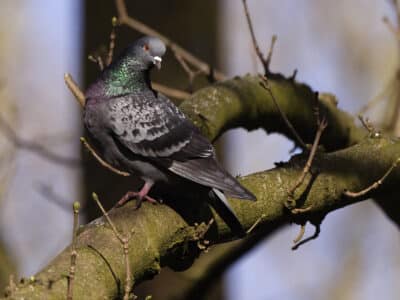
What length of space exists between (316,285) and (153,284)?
9.34 meters

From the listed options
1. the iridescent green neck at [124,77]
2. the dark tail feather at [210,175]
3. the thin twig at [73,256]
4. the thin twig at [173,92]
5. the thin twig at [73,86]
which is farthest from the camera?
the thin twig at [173,92]

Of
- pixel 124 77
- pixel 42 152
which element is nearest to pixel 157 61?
pixel 124 77

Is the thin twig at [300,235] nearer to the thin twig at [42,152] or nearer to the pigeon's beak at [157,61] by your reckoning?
the pigeon's beak at [157,61]

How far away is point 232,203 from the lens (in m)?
3.37

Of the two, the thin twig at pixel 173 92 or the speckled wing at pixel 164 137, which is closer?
the speckled wing at pixel 164 137

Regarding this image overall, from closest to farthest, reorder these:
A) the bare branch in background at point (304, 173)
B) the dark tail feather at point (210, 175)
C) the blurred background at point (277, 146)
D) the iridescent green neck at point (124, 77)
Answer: the bare branch in background at point (304, 173)
the dark tail feather at point (210, 175)
the iridescent green neck at point (124, 77)
the blurred background at point (277, 146)

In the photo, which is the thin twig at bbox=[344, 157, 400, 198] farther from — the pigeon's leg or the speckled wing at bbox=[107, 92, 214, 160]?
the pigeon's leg

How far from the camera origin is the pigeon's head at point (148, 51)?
13.0ft

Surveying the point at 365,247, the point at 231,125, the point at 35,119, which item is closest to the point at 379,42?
the point at 365,247

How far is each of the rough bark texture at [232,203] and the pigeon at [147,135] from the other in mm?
165

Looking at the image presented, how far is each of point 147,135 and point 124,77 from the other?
379 mm

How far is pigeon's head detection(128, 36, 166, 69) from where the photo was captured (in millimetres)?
3965

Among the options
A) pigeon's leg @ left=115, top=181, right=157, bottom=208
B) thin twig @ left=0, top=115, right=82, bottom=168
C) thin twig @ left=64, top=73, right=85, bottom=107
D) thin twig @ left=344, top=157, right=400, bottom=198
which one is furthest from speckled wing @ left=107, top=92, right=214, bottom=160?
thin twig @ left=0, top=115, right=82, bottom=168

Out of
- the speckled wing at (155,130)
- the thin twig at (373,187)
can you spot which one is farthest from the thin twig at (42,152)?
the thin twig at (373,187)
